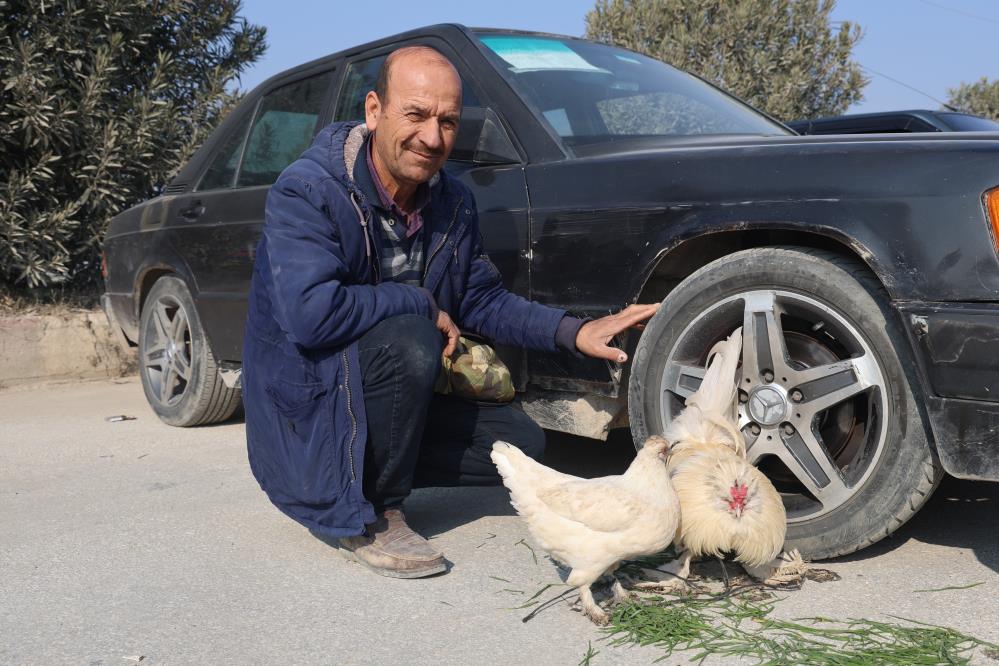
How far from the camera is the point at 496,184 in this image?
3535 mm

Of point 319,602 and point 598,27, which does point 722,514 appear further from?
point 598,27

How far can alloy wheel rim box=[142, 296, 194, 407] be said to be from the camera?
204 inches

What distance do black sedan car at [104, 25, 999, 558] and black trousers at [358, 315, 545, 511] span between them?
283 millimetres

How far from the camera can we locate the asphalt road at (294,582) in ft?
8.04

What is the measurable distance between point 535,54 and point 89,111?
4463mm

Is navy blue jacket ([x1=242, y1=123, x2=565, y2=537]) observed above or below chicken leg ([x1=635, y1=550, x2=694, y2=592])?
above

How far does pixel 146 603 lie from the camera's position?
2760 millimetres

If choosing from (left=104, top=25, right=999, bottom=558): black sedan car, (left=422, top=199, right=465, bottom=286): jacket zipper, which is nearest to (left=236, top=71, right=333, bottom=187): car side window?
(left=104, top=25, right=999, bottom=558): black sedan car

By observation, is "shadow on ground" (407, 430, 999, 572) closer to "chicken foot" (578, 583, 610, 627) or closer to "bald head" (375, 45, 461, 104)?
"chicken foot" (578, 583, 610, 627)

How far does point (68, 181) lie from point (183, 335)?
293cm

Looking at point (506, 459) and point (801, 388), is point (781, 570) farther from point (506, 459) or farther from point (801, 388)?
point (506, 459)

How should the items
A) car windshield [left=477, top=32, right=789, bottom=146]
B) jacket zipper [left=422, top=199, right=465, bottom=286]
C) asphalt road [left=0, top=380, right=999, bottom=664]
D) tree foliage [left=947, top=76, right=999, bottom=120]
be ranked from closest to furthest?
asphalt road [left=0, top=380, right=999, bottom=664]
jacket zipper [left=422, top=199, right=465, bottom=286]
car windshield [left=477, top=32, right=789, bottom=146]
tree foliage [left=947, top=76, right=999, bottom=120]

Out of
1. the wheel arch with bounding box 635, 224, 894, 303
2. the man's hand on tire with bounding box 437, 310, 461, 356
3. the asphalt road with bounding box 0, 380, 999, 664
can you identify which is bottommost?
the asphalt road with bounding box 0, 380, 999, 664

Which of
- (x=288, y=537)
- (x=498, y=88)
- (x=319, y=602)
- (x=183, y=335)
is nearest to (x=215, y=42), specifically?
(x=183, y=335)
